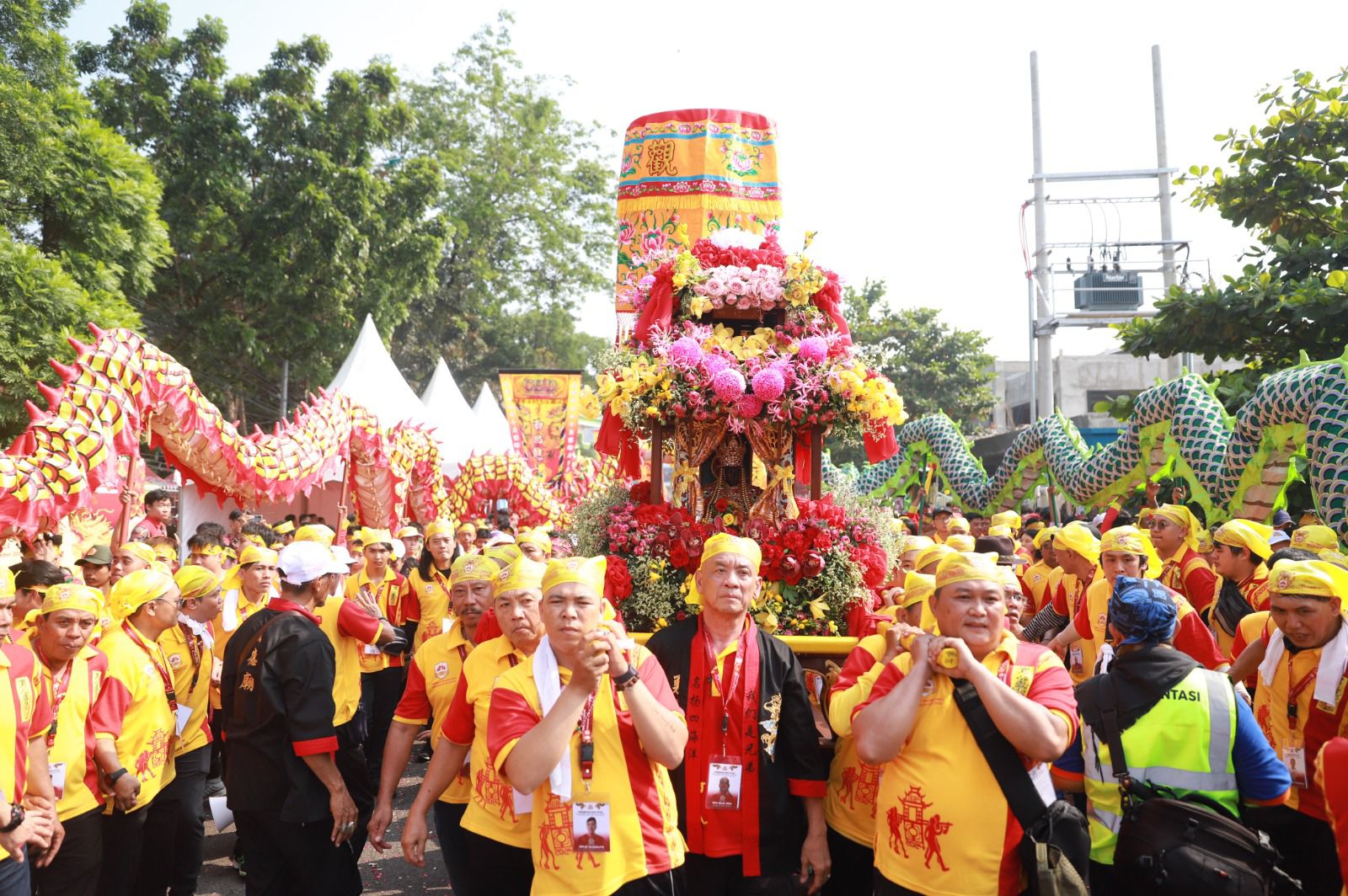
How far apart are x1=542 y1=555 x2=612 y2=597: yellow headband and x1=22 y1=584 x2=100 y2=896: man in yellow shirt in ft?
7.20

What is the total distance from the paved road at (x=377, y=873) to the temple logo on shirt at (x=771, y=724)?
280cm

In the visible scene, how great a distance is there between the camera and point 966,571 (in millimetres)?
2947

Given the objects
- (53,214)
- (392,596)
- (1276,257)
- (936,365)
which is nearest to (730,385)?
(392,596)

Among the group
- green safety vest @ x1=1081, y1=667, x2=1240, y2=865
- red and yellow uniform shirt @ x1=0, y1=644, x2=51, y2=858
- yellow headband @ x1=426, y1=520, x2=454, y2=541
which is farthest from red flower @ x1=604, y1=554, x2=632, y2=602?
green safety vest @ x1=1081, y1=667, x2=1240, y2=865

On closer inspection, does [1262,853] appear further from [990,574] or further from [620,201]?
[620,201]

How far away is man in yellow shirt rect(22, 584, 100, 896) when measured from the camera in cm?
404

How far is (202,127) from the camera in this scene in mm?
23109

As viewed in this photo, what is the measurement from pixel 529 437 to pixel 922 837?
17644mm

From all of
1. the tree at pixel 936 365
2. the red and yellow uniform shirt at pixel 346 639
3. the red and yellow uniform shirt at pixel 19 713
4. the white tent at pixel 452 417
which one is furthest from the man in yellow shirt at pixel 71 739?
the tree at pixel 936 365

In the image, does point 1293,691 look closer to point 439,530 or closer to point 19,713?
point 19,713

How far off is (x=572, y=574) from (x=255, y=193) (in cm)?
2358

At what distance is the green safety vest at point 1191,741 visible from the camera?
9.68 ft

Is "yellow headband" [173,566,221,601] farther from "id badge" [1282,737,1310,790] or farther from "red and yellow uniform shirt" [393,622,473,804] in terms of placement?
"id badge" [1282,737,1310,790]

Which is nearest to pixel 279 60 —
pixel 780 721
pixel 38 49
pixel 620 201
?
pixel 38 49
